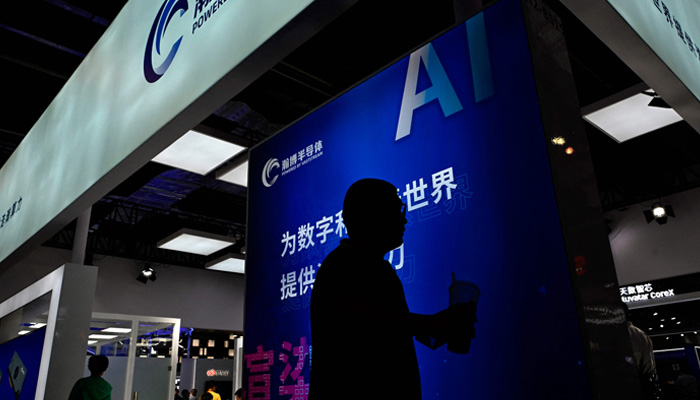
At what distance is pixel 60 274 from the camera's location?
5355mm

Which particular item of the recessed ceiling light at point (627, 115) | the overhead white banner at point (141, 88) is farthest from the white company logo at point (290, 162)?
the recessed ceiling light at point (627, 115)

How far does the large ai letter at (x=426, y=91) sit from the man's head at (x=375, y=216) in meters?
0.79

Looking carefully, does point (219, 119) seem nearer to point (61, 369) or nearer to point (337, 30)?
point (337, 30)

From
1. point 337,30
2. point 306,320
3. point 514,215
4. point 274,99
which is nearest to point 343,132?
point 306,320

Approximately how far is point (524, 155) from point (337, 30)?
16.1 ft

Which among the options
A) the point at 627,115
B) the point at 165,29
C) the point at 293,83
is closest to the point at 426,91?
the point at 165,29

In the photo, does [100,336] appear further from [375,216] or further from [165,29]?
[375,216]

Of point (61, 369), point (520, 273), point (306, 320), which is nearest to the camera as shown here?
point (520, 273)

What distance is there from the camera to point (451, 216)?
6.09ft

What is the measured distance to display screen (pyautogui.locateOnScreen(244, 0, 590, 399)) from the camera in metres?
1.54

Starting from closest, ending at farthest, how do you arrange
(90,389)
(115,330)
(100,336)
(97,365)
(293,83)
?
(90,389) → (97,365) → (293,83) → (115,330) → (100,336)

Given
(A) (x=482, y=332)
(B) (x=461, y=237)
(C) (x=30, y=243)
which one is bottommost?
(A) (x=482, y=332)

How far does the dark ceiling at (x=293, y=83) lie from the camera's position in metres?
5.70

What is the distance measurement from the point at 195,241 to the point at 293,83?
508 cm
